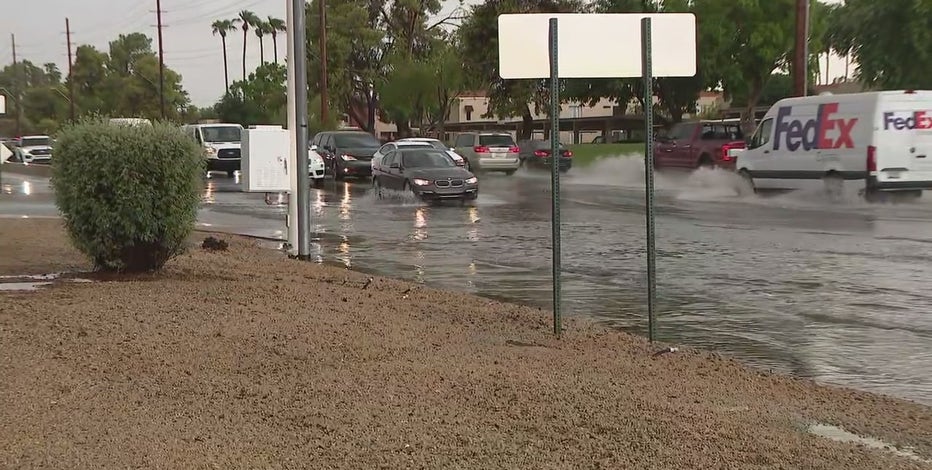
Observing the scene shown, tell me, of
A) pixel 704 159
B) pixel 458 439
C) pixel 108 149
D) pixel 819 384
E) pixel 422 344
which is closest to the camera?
pixel 458 439

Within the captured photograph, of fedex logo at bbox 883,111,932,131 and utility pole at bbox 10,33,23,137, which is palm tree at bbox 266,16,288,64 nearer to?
utility pole at bbox 10,33,23,137

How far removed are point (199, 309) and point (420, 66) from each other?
56.9 metres

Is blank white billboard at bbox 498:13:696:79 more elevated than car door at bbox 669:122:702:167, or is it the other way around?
blank white billboard at bbox 498:13:696:79

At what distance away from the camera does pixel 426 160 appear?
2594 centimetres

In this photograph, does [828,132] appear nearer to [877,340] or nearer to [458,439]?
[877,340]

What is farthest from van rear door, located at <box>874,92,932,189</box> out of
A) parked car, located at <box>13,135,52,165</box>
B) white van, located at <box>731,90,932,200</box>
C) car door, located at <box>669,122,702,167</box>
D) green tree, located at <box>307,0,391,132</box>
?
green tree, located at <box>307,0,391,132</box>

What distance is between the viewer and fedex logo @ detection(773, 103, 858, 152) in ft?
68.3

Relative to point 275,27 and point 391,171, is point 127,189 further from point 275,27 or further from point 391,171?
point 275,27

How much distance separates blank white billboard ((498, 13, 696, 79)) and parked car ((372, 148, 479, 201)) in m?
16.5

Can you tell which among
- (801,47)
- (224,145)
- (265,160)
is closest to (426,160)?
(801,47)

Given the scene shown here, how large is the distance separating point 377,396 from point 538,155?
120 feet

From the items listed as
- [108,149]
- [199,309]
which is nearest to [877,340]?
[199,309]

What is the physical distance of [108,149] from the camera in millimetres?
9805

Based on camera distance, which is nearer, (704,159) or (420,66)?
(704,159)
